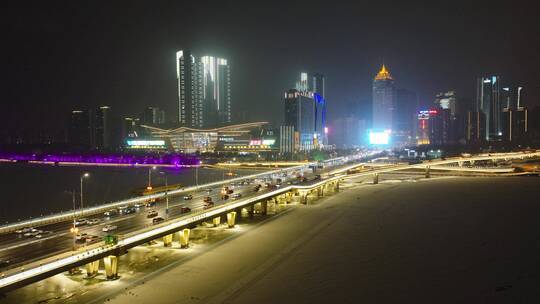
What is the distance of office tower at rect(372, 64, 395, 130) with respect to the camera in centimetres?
11056

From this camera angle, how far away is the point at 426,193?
1232 inches

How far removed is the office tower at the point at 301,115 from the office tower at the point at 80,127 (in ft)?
151

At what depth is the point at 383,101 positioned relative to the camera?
363ft

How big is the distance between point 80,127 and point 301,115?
→ 168 ft

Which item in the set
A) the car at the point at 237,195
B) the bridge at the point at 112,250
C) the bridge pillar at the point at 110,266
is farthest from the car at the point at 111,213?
the bridge pillar at the point at 110,266

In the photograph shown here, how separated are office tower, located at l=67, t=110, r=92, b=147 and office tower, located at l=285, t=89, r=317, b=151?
46.0 m

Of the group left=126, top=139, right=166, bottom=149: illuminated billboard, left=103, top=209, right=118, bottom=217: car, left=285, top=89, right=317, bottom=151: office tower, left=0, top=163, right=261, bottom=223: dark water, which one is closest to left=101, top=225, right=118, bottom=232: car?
left=103, top=209, right=118, bottom=217: car

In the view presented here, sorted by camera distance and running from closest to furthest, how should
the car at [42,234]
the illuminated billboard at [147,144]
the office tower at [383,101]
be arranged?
the car at [42,234] < the illuminated billboard at [147,144] < the office tower at [383,101]

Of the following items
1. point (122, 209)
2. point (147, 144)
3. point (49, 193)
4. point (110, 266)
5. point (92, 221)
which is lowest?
point (49, 193)

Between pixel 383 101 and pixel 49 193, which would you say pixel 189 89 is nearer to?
pixel 383 101

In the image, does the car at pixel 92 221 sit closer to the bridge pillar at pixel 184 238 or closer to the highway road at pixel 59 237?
the highway road at pixel 59 237

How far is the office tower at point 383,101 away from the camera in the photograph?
363ft

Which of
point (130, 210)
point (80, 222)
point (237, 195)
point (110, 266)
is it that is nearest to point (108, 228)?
point (80, 222)

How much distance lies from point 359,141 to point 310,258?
113883 mm
